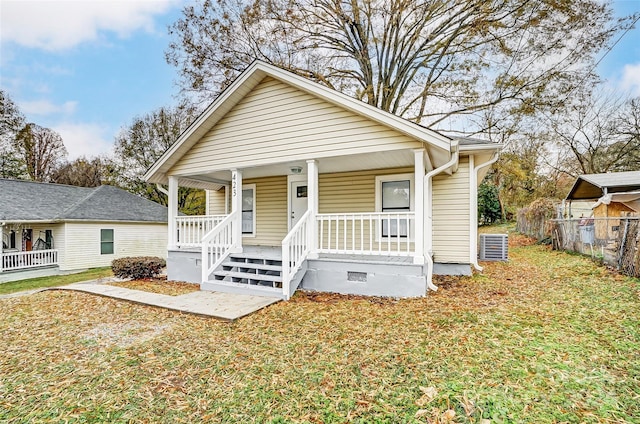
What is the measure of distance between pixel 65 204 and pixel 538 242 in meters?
25.0

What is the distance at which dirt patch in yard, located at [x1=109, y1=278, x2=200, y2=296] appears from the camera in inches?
275

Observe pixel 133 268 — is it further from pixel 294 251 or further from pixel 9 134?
pixel 9 134

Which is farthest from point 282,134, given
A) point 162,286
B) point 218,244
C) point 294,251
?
point 162,286

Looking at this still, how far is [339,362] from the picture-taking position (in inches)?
132

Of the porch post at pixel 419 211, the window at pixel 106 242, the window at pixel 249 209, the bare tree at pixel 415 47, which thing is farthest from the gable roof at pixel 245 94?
the window at pixel 106 242

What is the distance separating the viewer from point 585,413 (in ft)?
7.89

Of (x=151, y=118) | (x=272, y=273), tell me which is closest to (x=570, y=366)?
(x=272, y=273)

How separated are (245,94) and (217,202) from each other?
16.2 feet

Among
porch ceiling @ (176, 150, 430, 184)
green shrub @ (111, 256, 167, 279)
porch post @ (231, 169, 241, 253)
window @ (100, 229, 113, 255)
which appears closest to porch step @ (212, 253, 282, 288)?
porch post @ (231, 169, 241, 253)

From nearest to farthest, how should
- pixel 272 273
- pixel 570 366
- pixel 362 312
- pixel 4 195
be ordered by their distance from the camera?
pixel 570 366 < pixel 362 312 < pixel 272 273 < pixel 4 195

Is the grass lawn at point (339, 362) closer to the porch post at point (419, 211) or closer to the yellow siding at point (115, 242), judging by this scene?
the porch post at point (419, 211)

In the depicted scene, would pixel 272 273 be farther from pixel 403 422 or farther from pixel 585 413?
pixel 585 413

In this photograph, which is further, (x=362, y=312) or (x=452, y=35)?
(x=452, y=35)

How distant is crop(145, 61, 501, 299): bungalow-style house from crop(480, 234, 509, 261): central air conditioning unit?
9.71 feet
